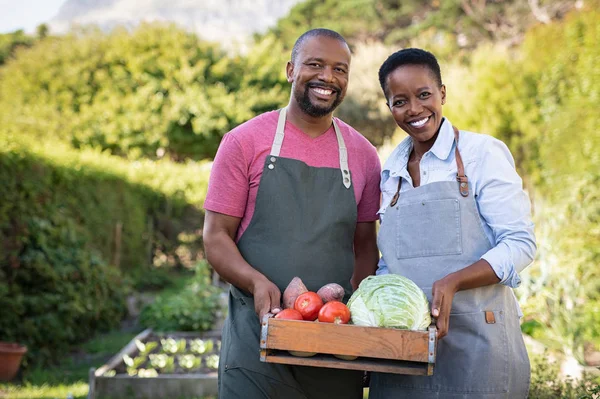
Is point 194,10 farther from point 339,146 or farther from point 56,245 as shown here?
point 339,146

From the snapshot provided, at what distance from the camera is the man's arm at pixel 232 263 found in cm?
281

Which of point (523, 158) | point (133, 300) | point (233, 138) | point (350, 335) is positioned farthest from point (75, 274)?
point (523, 158)

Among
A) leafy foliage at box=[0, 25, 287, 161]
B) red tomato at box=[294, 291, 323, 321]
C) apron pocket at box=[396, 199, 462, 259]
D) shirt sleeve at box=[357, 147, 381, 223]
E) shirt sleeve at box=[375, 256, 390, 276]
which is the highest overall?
leafy foliage at box=[0, 25, 287, 161]

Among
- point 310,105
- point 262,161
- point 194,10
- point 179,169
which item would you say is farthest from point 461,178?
point 194,10

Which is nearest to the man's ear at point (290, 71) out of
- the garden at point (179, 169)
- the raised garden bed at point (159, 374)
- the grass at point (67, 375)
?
the garden at point (179, 169)

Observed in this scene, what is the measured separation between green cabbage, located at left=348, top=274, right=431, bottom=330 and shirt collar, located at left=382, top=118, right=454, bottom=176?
0.57 meters

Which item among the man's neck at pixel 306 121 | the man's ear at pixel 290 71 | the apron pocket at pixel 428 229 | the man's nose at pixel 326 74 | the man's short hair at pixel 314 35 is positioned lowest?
the apron pocket at pixel 428 229

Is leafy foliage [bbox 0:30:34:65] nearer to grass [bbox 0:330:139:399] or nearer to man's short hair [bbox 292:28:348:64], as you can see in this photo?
grass [bbox 0:330:139:399]

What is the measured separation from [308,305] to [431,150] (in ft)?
2.81

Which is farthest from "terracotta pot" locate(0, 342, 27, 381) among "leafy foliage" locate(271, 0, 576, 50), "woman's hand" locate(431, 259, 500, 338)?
"leafy foliage" locate(271, 0, 576, 50)

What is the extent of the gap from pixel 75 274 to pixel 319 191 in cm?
659

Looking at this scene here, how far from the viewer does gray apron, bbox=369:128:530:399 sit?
2.74 m

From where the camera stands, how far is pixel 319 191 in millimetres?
3145

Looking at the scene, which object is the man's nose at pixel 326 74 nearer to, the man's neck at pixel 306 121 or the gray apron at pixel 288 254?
the man's neck at pixel 306 121
